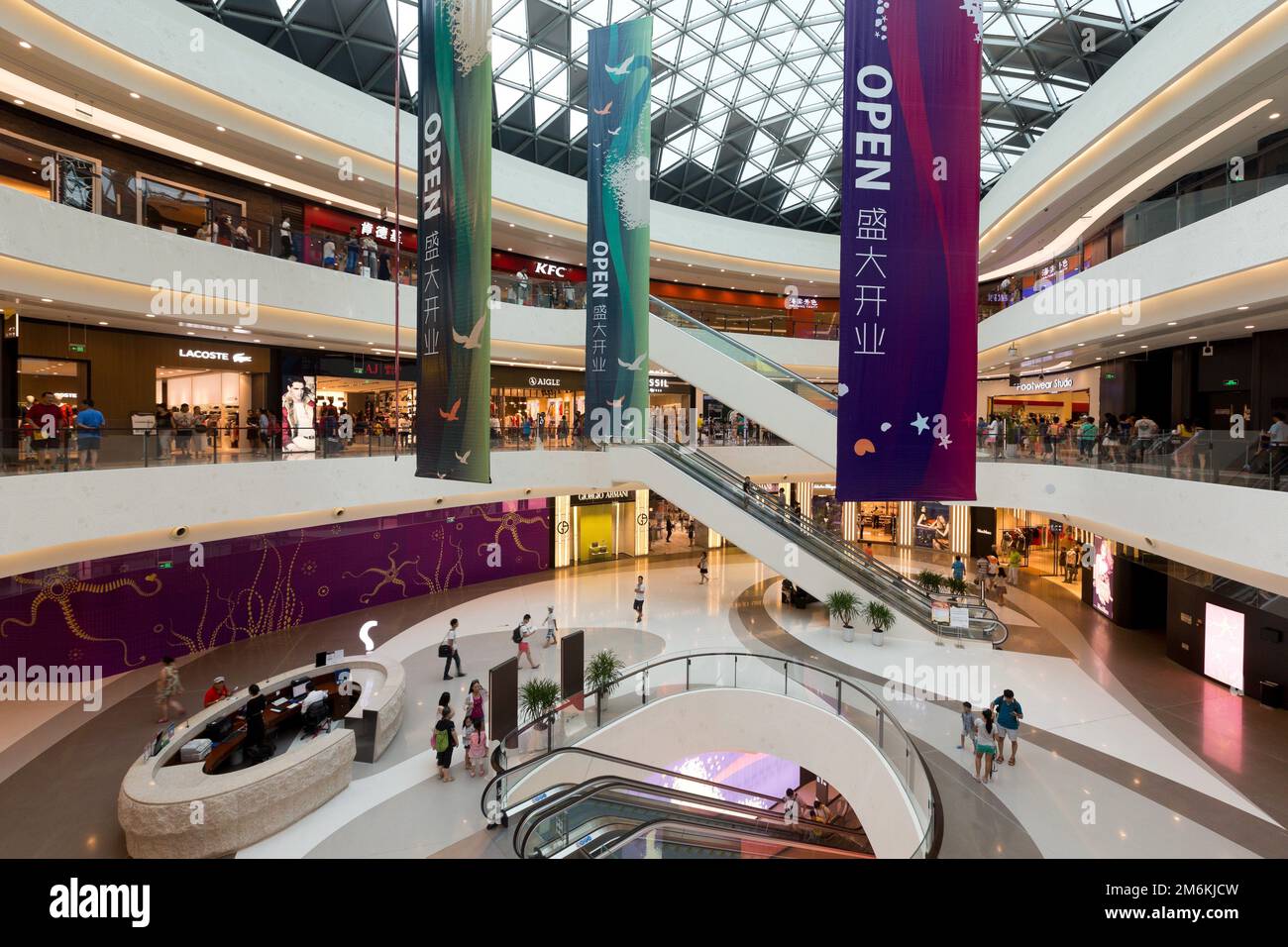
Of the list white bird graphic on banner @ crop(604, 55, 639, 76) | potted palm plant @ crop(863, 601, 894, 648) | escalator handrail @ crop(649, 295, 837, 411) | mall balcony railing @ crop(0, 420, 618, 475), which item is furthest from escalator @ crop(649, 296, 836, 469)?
white bird graphic on banner @ crop(604, 55, 639, 76)

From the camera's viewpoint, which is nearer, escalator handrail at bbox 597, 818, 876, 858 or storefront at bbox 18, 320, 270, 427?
escalator handrail at bbox 597, 818, 876, 858

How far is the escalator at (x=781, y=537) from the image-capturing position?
2019 centimetres

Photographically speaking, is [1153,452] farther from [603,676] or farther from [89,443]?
[89,443]

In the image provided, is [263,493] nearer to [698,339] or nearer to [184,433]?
[184,433]

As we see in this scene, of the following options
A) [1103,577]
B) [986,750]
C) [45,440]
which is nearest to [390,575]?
[45,440]

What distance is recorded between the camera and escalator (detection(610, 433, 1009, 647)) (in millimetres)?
20188

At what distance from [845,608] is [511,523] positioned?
14464mm

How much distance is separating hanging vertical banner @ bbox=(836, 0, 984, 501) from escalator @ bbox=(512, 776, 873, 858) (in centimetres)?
601

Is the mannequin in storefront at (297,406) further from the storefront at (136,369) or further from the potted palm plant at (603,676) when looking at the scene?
the potted palm plant at (603,676)

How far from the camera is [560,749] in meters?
11.6

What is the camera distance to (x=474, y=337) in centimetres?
1123

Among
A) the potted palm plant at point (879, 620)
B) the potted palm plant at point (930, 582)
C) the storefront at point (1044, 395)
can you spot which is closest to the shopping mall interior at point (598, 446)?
the potted palm plant at point (879, 620)

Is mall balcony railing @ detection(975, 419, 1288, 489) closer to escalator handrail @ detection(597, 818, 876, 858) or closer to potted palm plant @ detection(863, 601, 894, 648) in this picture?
potted palm plant @ detection(863, 601, 894, 648)
